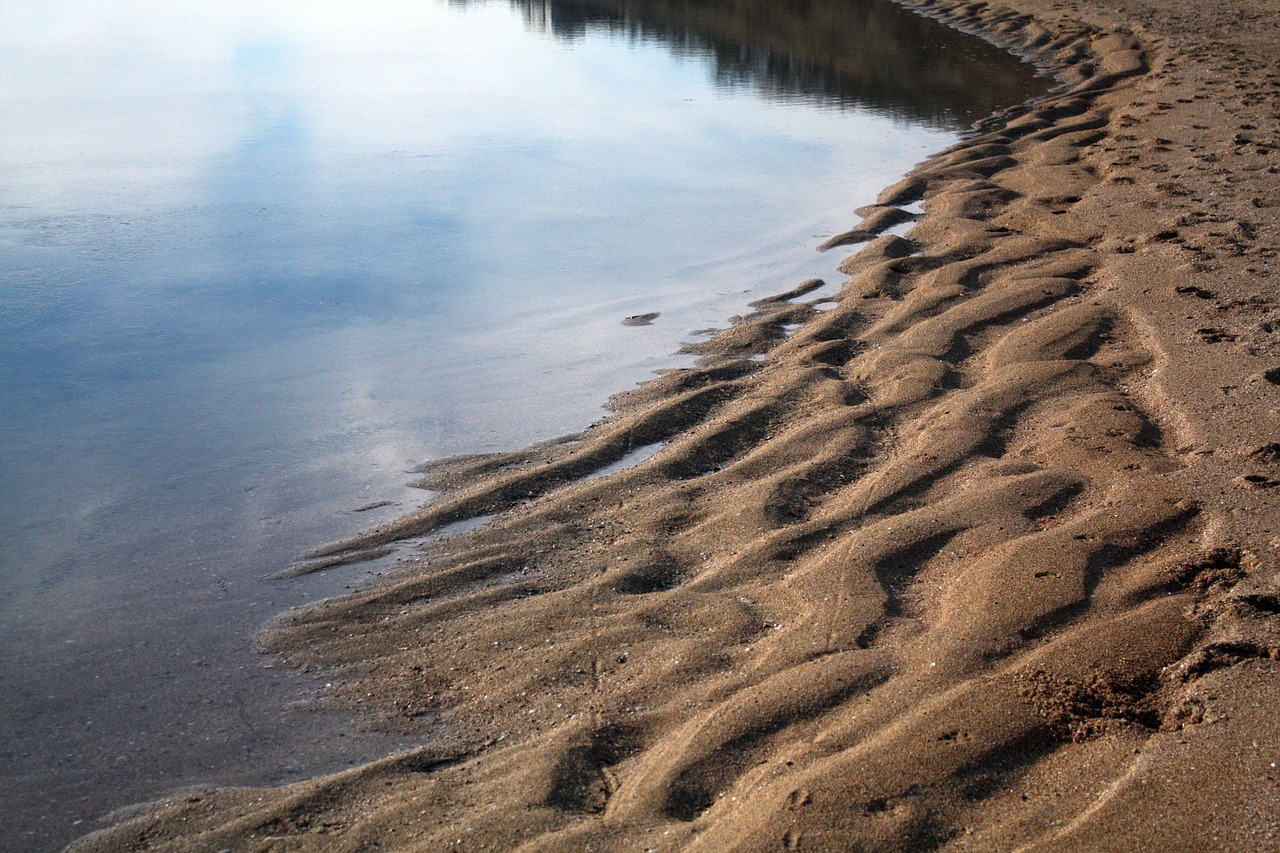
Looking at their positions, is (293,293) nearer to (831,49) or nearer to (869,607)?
(869,607)

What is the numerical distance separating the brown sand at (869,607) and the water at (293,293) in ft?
1.44

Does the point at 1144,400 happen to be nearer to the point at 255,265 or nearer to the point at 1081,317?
the point at 1081,317

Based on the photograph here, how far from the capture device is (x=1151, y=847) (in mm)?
3143

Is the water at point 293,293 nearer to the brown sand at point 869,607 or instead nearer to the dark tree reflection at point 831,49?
the dark tree reflection at point 831,49

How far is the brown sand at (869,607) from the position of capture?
3.45 metres

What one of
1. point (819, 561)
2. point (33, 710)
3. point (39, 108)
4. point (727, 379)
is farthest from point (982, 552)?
point (39, 108)

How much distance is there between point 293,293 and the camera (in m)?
8.84

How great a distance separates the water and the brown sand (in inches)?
17.2

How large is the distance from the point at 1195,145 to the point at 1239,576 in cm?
817

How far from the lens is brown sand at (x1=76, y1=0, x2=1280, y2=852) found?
345cm

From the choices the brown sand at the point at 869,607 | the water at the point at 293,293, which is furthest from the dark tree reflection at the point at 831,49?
the brown sand at the point at 869,607

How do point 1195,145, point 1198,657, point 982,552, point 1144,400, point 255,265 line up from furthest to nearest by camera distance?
point 1195,145 → point 255,265 → point 1144,400 → point 982,552 → point 1198,657

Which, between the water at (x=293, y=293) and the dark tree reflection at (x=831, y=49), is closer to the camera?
the water at (x=293, y=293)

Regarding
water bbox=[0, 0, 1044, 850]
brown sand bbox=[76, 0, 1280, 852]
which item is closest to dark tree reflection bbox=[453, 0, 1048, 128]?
water bbox=[0, 0, 1044, 850]
